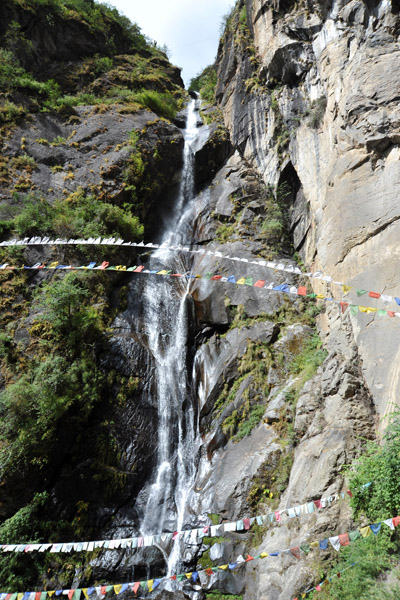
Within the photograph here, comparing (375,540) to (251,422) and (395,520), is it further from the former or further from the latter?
(251,422)

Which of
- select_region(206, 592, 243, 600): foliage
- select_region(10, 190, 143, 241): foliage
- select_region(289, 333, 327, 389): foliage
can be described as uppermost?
select_region(10, 190, 143, 241): foliage

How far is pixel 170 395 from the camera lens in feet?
39.9

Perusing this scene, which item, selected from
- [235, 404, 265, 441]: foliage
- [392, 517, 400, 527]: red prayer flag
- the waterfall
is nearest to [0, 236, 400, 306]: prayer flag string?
[392, 517, 400, 527]: red prayer flag

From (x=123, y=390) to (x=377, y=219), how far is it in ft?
29.9

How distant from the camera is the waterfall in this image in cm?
996

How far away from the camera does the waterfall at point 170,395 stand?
32.7 feet

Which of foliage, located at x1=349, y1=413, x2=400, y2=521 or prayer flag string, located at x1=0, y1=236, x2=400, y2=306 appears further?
prayer flag string, located at x1=0, y1=236, x2=400, y2=306

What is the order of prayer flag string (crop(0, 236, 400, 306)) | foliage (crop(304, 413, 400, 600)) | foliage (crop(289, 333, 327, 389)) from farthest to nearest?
foliage (crop(289, 333, 327, 389)) < prayer flag string (crop(0, 236, 400, 306)) < foliage (crop(304, 413, 400, 600))

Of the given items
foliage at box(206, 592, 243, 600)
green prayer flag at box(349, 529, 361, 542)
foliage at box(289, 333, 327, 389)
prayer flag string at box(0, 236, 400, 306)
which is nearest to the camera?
green prayer flag at box(349, 529, 361, 542)

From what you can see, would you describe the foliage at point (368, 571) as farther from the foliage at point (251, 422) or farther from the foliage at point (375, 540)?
the foliage at point (251, 422)

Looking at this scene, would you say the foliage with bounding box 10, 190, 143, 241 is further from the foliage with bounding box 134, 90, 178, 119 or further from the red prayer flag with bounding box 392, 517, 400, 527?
the red prayer flag with bounding box 392, 517, 400, 527

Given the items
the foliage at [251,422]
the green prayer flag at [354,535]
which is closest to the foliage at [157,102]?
the foliage at [251,422]

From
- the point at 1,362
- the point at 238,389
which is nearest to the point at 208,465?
the point at 238,389

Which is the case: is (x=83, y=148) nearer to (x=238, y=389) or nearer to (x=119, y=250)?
(x=119, y=250)
